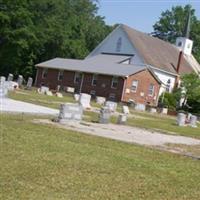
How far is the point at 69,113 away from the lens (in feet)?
70.6

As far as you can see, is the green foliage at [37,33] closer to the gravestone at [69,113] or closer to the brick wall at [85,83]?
the brick wall at [85,83]

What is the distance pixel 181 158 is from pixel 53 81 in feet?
162

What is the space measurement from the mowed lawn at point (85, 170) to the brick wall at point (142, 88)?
40.2m

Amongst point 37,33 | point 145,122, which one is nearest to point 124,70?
point 37,33

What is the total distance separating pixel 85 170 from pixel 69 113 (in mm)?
10599

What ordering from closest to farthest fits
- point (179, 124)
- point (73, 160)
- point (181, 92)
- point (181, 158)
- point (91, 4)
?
1. point (73, 160)
2. point (181, 158)
3. point (179, 124)
4. point (181, 92)
5. point (91, 4)

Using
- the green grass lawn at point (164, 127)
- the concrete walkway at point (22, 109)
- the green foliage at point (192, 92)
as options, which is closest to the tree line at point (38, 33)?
the green foliage at point (192, 92)

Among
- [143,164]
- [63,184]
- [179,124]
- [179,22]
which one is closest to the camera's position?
[63,184]

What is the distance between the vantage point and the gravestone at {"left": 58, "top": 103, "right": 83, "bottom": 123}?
837 inches

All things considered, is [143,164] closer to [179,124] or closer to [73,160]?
[73,160]

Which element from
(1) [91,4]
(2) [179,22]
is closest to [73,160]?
(1) [91,4]

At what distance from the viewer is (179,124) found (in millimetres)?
33688

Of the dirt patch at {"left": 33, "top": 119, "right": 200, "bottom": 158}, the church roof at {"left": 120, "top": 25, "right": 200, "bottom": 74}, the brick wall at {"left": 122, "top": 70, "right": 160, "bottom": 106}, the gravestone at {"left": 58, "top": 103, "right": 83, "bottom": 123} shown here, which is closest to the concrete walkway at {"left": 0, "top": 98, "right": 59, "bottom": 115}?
the gravestone at {"left": 58, "top": 103, "right": 83, "bottom": 123}

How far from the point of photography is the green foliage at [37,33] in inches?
2685
